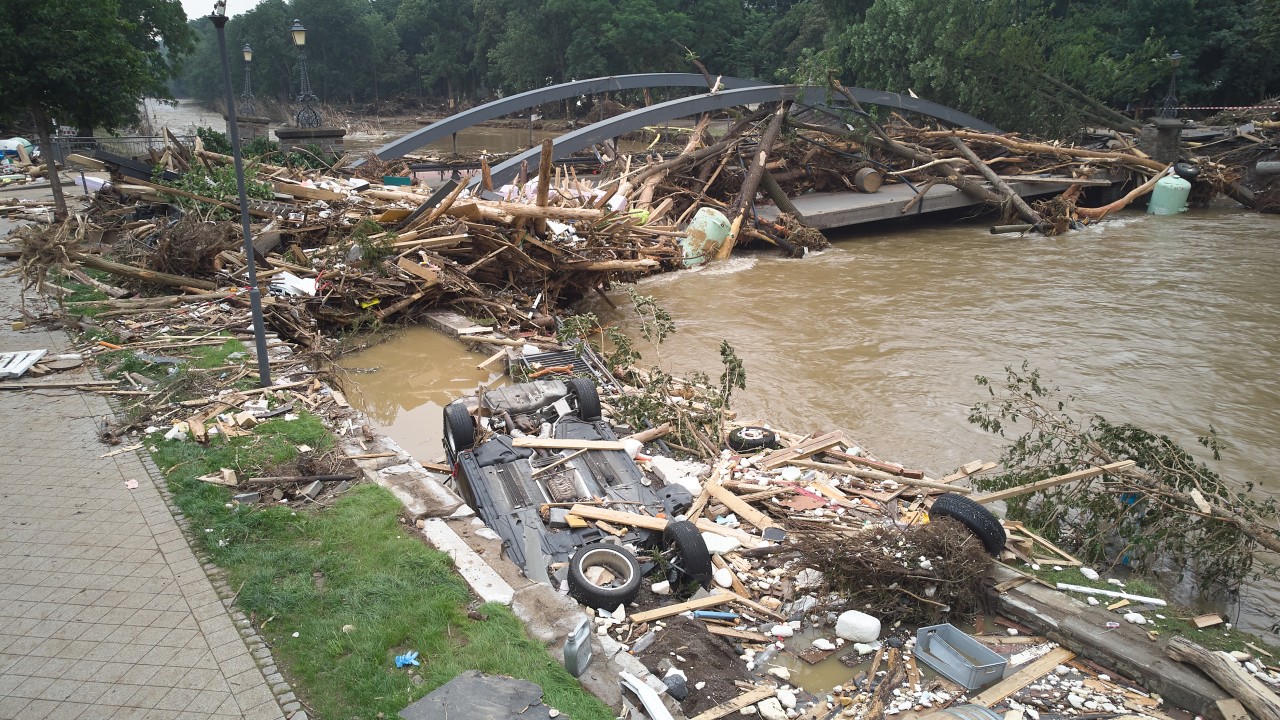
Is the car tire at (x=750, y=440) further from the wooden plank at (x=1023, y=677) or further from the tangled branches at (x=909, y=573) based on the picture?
the wooden plank at (x=1023, y=677)

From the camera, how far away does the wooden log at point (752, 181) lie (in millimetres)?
17016

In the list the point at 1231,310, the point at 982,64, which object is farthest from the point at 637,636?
the point at 982,64

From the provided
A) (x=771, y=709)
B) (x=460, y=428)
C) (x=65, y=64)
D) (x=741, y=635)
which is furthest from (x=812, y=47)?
(x=771, y=709)

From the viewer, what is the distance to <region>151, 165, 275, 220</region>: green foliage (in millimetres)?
12653

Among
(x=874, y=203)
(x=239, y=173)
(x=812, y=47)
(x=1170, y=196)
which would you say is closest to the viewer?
(x=239, y=173)

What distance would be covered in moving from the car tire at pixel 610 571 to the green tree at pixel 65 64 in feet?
42.9

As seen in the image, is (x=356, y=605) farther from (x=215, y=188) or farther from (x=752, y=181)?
(x=752, y=181)

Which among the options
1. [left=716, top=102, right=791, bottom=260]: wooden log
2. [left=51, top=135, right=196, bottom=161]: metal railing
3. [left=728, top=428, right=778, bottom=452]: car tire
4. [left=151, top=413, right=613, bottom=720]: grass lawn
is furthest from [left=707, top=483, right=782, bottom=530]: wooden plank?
[left=51, top=135, right=196, bottom=161]: metal railing

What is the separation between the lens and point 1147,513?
613 centimetres

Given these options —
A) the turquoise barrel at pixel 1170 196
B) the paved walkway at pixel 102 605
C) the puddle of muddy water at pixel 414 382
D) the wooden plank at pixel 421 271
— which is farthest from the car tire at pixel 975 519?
the turquoise barrel at pixel 1170 196

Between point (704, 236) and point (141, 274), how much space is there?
10.1 m

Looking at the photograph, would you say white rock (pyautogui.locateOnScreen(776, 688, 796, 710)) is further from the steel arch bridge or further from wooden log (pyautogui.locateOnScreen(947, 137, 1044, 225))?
wooden log (pyautogui.locateOnScreen(947, 137, 1044, 225))

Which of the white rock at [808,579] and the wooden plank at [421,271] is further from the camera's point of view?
the wooden plank at [421,271]

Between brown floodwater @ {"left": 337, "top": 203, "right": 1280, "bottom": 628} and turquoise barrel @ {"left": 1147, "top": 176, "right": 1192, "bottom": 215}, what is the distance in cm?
313
